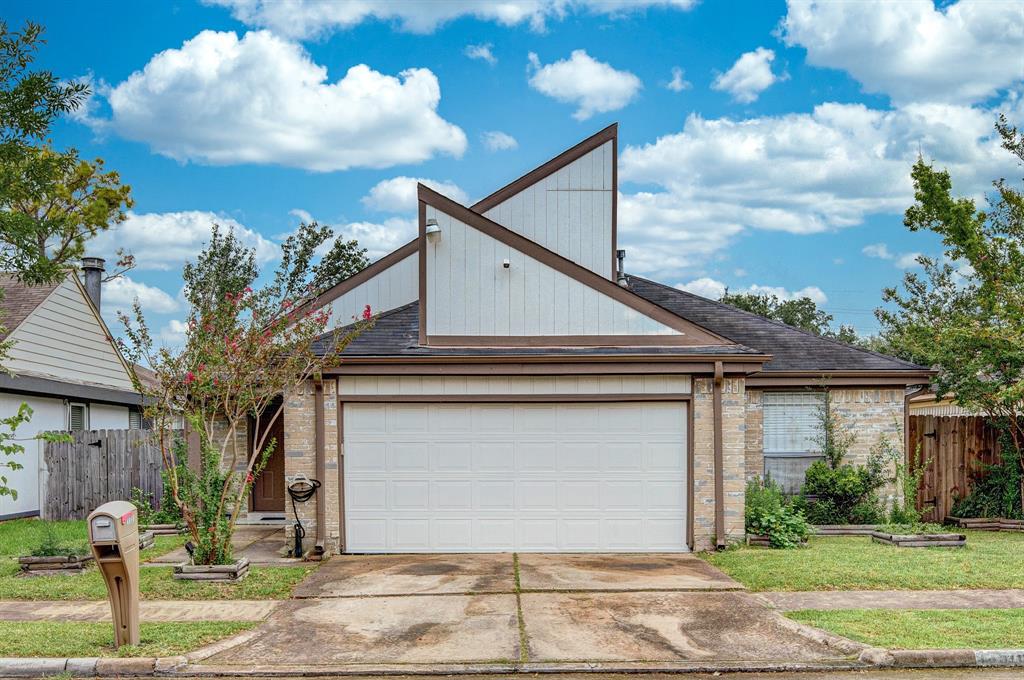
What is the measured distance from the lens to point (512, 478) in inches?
488

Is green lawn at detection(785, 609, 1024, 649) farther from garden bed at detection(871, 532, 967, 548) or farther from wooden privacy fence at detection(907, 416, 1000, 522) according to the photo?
wooden privacy fence at detection(907, 416, 1000, 522)

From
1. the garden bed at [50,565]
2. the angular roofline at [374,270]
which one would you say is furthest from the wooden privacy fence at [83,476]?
the garden bed at [50,565]

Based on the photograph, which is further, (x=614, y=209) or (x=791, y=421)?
(x=791, y=421)

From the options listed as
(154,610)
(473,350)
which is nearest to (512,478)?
(473,350)

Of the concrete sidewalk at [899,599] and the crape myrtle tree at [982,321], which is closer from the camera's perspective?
the concrete sidewalk at [899,599]

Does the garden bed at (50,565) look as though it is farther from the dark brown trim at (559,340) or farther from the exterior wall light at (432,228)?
the exterior wall light at (432,228)

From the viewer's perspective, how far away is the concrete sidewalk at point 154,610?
8.73 metres

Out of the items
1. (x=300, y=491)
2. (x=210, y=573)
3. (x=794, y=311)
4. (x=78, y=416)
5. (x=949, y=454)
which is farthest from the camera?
(x=794, y=311)

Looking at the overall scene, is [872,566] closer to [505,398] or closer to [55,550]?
[505,398]

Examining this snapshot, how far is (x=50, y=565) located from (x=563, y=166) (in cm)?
1044

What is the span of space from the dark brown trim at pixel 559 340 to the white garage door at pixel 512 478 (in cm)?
89

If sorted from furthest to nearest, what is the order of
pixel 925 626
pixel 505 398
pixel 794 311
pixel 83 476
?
pixel 794 311, pixel 83 476, pixel 505 398, pixel 925 626

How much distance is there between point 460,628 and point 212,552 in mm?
4119

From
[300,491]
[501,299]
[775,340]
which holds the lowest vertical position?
[300,491]
